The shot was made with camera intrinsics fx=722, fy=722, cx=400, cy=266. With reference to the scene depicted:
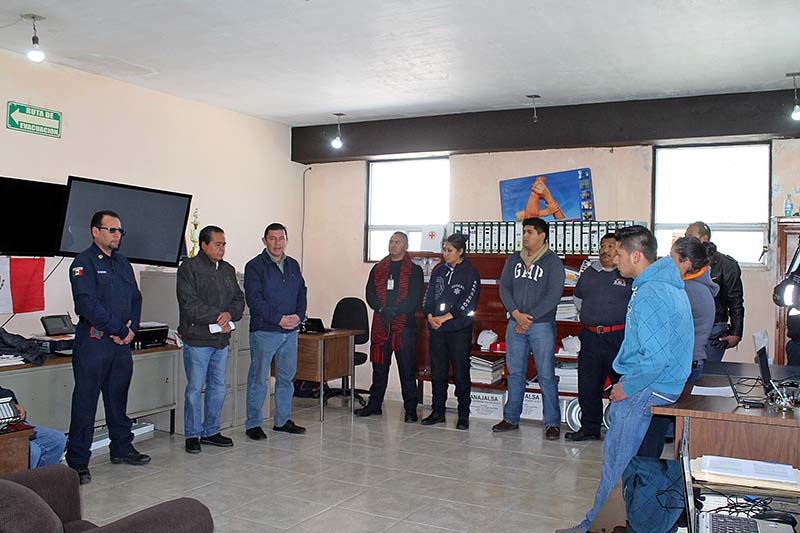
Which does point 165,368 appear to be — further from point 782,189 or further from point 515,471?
point 782,189

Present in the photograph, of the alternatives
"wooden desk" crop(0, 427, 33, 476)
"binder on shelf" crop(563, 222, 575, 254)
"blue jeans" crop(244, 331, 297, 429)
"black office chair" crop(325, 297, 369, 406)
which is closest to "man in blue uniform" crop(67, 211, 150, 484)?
"blue jeans" crop(244, 331, 297, 429)

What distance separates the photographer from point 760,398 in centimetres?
351

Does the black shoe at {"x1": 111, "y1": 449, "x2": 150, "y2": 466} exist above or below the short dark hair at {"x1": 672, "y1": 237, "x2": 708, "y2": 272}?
below

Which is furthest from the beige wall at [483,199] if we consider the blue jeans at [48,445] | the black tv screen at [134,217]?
the blue jeans at [48,445]

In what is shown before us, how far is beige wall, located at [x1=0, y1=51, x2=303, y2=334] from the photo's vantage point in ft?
18.0

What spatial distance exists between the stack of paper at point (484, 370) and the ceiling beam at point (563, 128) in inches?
83.0

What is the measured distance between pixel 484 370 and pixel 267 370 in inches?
82.2

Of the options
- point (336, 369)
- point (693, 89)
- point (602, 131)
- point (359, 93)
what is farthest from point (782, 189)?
point (336, 369)

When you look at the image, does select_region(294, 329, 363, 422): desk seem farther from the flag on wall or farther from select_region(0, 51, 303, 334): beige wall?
the flag on wall

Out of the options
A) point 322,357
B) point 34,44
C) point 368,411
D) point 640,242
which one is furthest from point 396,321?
point 34,44

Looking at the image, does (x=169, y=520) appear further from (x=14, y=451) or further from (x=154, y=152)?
(x=154, y=152)

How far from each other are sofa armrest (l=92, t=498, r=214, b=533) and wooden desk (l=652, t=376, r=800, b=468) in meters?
2.05

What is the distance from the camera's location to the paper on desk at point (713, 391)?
3.70m

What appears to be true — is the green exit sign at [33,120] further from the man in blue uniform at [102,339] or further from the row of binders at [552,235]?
the row of binders at [552,235]
